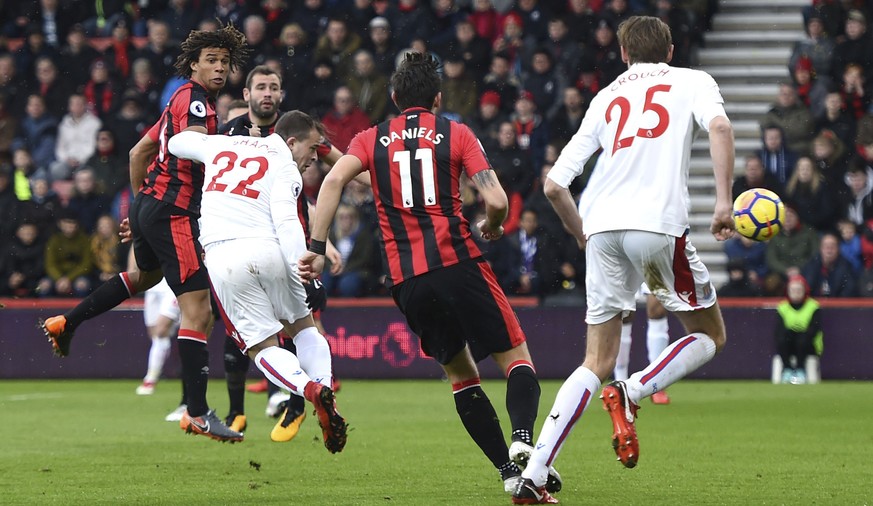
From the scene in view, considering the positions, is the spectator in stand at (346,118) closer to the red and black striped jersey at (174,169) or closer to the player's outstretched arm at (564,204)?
the red and black striped jersey at (174,169)

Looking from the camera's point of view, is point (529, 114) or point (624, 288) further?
point (529, 114)

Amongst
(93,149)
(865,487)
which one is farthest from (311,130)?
(93,149)

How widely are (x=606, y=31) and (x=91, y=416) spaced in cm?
891

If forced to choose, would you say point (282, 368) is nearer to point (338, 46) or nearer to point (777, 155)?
point (777, 155)

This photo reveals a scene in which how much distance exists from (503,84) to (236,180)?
10438 millimetres

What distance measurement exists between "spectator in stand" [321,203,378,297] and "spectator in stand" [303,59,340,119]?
2.13m

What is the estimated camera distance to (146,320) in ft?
52.5

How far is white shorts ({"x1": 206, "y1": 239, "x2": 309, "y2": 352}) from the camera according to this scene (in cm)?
816

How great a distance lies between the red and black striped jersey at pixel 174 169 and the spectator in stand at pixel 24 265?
9.15m

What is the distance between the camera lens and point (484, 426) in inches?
273

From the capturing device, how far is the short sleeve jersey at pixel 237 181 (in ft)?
27.1

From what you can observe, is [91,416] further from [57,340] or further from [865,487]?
[865,487]

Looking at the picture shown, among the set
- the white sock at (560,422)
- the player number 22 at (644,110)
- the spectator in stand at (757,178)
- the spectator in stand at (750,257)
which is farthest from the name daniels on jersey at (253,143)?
the spectator in stand at (750,257)

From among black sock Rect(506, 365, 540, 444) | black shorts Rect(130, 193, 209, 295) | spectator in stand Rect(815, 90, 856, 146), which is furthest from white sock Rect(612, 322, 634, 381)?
black sock Rect(506, 365, 540, 444)
